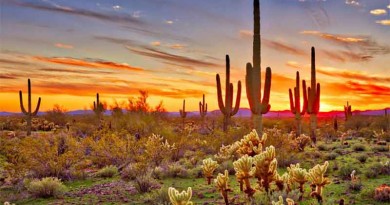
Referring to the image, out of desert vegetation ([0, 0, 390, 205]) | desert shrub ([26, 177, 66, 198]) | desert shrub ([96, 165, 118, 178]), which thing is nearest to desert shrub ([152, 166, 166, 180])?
desert vegetation ([0, 0, 390, 205])

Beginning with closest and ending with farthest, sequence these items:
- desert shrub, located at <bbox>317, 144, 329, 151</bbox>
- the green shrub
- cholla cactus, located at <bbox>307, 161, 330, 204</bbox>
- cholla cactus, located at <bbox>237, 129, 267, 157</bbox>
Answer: cholla cactus, located at <bbox>307, 161, 330, 204</bbox>, cholla cactus, located at <bbox>237, 129, 267, 157</bbox>, the green shrub, desert shrub, located at <bbox>317, 144, 329, 151</bbox>

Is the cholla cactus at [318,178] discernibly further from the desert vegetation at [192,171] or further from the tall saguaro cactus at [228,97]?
the tall saguaro cactus at [228,97]

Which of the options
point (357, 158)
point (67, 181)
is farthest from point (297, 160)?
point (67, 181)

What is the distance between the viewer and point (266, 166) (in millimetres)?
6613

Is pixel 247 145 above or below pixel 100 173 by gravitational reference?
above

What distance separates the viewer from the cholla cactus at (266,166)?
21.5 ft

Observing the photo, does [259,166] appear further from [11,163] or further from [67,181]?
[11,163]

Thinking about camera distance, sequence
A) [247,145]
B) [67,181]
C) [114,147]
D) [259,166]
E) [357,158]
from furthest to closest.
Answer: [357,158], [114,147], [67,181], [247,145], [259,166]

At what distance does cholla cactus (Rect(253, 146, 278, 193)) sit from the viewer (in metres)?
6.55

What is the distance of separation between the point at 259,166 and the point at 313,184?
3.32 ft

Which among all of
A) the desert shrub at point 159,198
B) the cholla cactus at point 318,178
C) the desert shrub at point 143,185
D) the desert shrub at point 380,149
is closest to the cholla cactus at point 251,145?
the cholla cactus at point 318,178

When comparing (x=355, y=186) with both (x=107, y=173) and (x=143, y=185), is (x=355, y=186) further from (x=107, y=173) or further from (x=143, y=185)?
(x=107, y=173)

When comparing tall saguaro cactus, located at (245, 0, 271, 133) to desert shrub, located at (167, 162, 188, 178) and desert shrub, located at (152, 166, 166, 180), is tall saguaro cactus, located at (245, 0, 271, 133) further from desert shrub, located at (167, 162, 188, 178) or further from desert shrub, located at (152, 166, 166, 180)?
desert shrub, located at (152, 166, 166, 180)

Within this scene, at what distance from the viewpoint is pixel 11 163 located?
1417cm
